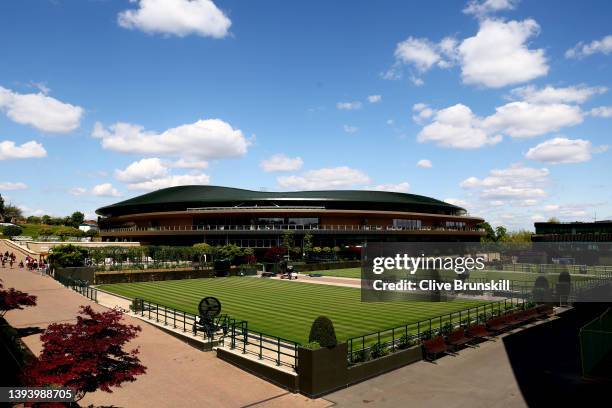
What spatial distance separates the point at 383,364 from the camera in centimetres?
1838

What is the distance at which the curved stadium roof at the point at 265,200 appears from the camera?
96.0 metres

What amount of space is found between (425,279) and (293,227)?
51.3 metres

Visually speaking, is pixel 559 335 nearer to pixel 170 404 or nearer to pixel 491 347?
pixel 491 347

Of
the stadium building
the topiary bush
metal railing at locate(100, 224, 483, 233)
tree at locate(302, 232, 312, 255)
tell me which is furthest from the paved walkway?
the stadium building

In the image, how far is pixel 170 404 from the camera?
14.4m

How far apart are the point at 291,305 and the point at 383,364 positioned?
53.6 ft

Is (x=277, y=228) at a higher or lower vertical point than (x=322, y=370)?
higher

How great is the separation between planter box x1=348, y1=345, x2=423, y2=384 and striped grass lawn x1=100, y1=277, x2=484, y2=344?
420 cm

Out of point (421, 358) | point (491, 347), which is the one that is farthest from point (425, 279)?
point (421, 358)

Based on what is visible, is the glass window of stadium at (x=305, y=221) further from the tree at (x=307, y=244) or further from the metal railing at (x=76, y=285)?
the metal railing at (x=76, y=285)

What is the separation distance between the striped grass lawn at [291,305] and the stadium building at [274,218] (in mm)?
38602

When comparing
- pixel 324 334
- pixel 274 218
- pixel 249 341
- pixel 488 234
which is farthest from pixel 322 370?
pixel 488 234

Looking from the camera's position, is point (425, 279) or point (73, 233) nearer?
point (425, 279)

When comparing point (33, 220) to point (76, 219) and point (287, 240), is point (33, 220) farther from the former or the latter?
point (287, 240)
